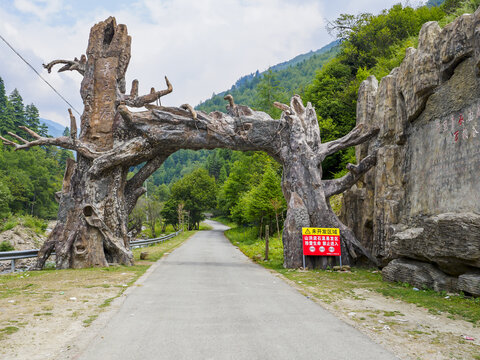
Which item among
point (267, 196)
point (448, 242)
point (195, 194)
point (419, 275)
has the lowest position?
point (419, 275)

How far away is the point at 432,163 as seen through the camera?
9594mm

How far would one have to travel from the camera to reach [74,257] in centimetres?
1280

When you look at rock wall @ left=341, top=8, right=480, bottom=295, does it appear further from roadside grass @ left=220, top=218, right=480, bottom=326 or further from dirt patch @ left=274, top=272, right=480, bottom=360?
dirt patch @ left=274, top=272, right=480, bottom=360

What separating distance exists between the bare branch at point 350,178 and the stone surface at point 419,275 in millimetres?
4237

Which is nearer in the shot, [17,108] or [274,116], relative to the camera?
[274,116]

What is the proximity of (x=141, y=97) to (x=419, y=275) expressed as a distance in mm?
12214

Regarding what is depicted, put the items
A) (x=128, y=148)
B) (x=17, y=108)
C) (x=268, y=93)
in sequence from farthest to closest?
(x=17, y=108)
(x=268, y=93)
(x=128, y=148)

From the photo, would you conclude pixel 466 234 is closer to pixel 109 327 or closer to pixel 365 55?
Result: pixel 109 327

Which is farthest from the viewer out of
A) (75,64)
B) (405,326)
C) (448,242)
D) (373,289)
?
(75,64)

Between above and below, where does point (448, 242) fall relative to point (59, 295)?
above

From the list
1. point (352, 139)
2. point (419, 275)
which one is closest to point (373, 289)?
point (419, 275)

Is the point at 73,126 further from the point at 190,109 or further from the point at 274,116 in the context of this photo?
the point at 274,116

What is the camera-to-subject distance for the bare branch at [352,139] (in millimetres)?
13436

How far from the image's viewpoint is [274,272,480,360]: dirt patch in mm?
4500
